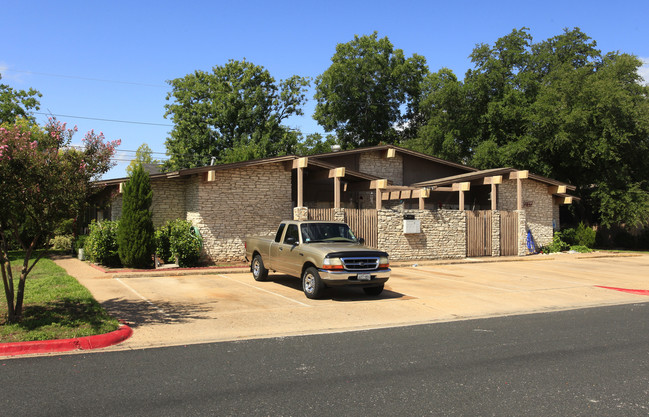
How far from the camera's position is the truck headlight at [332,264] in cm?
1156

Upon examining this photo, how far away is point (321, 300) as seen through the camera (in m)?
12.1

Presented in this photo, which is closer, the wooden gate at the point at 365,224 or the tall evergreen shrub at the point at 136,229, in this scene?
the tall evergreen shrub at the point at 136,229

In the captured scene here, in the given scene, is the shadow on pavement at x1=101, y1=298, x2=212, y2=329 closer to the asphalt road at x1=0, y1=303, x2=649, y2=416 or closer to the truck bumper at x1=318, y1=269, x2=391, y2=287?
the asphalt road at x1=0, y1=303, x2=649, y2=416

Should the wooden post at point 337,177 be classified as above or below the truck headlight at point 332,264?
above

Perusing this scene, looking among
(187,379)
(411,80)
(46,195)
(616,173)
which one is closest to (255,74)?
(411,80)

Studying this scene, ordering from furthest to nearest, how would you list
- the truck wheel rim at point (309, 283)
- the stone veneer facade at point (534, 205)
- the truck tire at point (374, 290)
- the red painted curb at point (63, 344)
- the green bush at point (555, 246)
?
the stone veneer facade at point (534, 205), the green bush at point (555, 246), the truck tire at point (374, 290), the truck wheel rim at point (309, 283), the red painted curb at point (63, 344)

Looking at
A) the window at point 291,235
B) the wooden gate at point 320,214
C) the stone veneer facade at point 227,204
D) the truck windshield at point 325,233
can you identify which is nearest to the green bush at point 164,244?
the stone veneer facade at point 227,204

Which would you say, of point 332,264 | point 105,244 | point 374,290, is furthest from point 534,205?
point 105,244

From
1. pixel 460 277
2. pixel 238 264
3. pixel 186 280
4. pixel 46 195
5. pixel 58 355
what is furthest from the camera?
pixel 238 264

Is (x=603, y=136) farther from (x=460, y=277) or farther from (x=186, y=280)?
(x=186, y=280)

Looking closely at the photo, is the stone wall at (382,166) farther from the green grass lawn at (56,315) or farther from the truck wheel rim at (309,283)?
the green grass lawn at (56,315)

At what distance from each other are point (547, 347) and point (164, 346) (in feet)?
18.9

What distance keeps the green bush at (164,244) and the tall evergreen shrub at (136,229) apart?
2.55 feet

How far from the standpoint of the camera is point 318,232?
43.5ft
